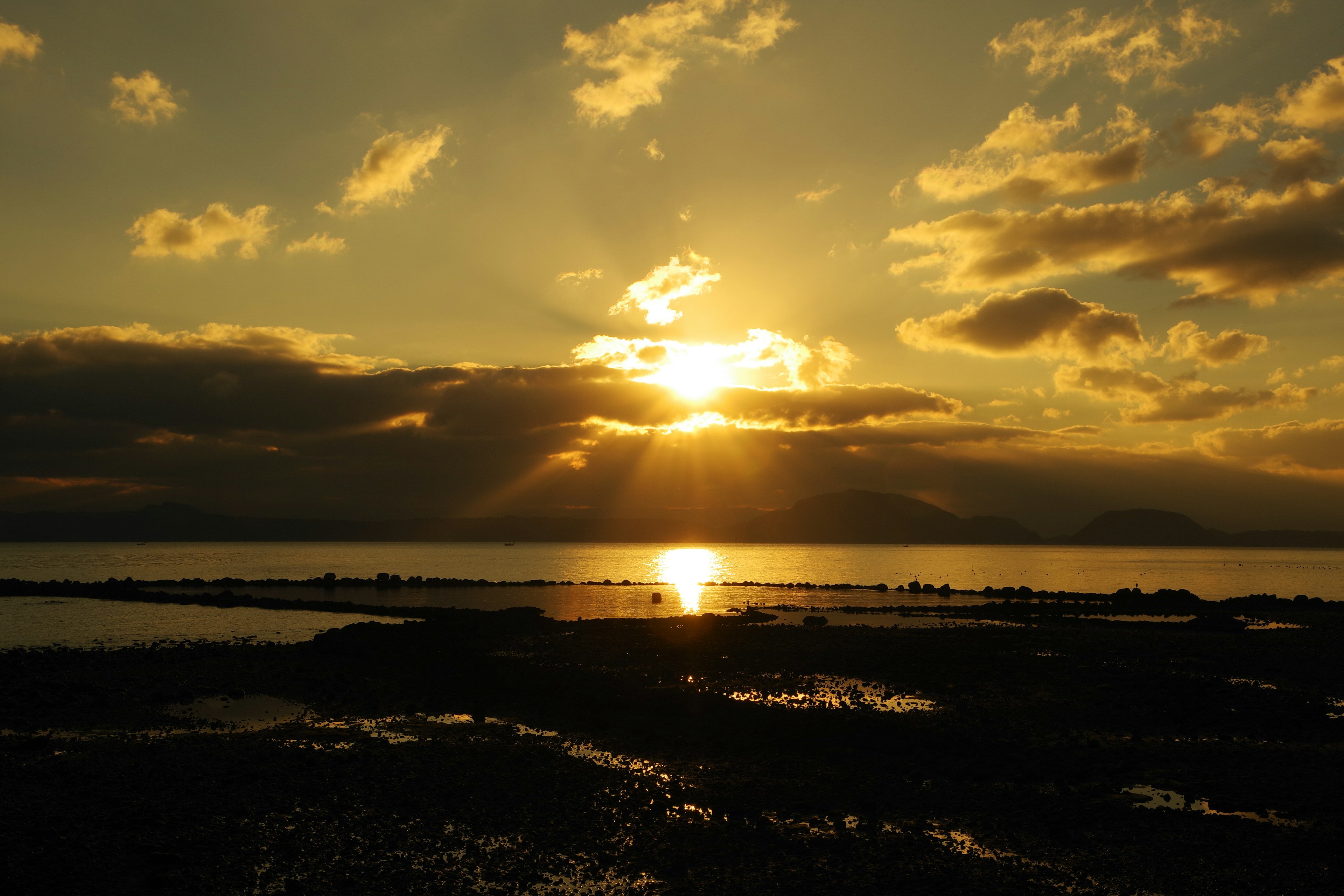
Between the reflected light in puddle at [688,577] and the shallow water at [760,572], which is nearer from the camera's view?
the reflected light in puddle at [688,577]

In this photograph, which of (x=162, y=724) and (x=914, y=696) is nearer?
(x=162, y=724)

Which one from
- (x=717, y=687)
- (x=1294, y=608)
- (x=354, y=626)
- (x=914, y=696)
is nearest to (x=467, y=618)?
(x=354, y=626)

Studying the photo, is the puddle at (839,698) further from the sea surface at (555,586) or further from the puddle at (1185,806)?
the sea surface at (555,586)

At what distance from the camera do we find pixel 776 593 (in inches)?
3605

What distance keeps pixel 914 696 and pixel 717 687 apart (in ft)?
22.0

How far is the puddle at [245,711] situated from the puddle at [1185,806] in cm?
2214

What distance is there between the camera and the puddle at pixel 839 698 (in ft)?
78.8

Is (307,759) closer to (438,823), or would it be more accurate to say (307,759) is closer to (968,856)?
(438,823)

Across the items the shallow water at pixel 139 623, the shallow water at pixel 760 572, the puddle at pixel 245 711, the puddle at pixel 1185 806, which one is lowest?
the shallow water at pixel 760 572

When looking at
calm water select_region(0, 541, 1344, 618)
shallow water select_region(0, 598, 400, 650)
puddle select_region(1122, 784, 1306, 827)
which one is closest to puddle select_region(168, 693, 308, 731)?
shallow water select_region(0, 598, 400, 650)

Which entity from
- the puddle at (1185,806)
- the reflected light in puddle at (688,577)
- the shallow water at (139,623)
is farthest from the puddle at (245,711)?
the reflected light in puddle at (688,577)

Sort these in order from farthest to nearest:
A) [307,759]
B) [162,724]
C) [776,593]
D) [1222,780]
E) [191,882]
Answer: [776,593] < [162,724] < [307,759] < [1222,780] < [191,882]

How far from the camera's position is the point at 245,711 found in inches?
949

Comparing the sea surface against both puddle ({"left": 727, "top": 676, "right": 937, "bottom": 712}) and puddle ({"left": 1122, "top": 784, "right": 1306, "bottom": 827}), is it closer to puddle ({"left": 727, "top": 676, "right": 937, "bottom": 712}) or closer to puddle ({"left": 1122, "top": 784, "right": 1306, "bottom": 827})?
puddle ({"left": 727, "top": 676, "right": 937, "bottom": 712})
